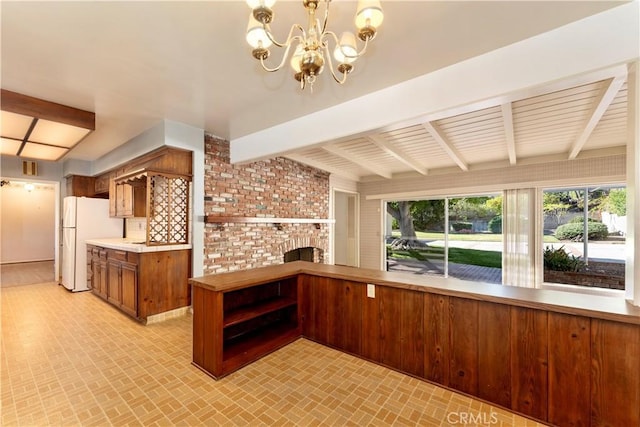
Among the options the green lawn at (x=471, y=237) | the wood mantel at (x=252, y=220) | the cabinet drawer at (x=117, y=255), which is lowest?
the cabinet drawer at (x=117, y=255)

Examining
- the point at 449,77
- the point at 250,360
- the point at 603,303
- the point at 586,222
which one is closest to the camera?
the point at 603,303

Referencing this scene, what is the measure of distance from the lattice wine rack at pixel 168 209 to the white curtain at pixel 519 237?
5713 mm

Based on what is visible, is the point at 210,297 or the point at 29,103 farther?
the point at 29,103

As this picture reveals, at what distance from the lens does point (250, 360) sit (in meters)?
2.51

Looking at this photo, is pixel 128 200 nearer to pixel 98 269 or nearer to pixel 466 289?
pixel 98 269

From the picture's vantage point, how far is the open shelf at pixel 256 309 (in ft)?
8.10

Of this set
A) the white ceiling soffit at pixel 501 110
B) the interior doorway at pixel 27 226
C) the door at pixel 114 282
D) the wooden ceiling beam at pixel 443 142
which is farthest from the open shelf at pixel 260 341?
the interior doorway at pixel 27 226

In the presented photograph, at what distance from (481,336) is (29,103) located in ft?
15.8

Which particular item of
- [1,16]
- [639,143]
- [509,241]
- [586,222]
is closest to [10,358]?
[1,16]

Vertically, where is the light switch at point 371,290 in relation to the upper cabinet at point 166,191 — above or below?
below

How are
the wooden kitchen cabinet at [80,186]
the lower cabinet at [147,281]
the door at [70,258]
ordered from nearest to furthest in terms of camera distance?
the lower cabinet at [147,281] → the door at [70,258] → the wooden kitchen cabinet at [80,186]

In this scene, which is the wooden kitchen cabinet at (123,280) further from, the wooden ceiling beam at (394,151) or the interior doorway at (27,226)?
the interior doorway at (27,226)

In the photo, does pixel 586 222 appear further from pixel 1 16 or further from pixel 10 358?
pixel 10 358

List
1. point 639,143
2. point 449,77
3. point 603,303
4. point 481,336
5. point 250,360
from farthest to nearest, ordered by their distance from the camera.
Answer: point 250,360 → point 449,77 → point 481,336 → point 603,303 → point 639,143
